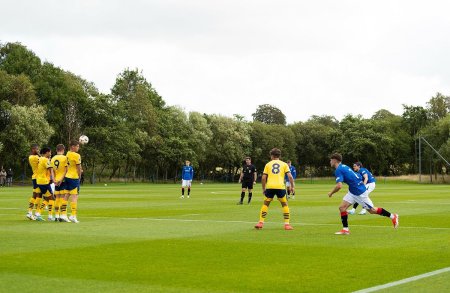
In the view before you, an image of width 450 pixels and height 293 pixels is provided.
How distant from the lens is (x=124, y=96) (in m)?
104

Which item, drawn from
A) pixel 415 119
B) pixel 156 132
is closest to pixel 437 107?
pixel 415 119

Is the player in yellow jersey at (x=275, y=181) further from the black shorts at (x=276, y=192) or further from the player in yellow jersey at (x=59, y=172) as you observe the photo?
the player in yellow jersey at (x=59, y=172)

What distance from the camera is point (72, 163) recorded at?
66.7 ft

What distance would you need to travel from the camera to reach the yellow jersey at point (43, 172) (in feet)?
69.4

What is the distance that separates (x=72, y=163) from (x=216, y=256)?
30.0 feet

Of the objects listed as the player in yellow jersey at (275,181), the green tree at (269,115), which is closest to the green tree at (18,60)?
the player in yellow jersey at (275,181)

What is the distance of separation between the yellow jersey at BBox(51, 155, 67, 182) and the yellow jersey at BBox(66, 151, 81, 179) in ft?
0.49

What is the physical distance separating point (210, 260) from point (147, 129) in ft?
282

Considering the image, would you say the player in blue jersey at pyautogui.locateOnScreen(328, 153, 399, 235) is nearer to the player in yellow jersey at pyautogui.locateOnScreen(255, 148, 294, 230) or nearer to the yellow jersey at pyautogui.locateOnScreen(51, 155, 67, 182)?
the player in yellow jersey at pyautogui.locateOnScreen(255, 148, 294, 230)

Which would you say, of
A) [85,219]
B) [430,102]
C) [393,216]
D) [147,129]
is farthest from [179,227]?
[430,102]

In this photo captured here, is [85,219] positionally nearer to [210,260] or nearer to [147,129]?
[210,260]

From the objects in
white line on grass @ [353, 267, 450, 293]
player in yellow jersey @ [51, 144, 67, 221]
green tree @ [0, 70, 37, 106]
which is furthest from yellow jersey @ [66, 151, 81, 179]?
green tree @ [0, 70, 37, 106]

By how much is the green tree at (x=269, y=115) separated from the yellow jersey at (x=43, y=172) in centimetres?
14986

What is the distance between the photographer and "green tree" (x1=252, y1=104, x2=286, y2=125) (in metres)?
170
